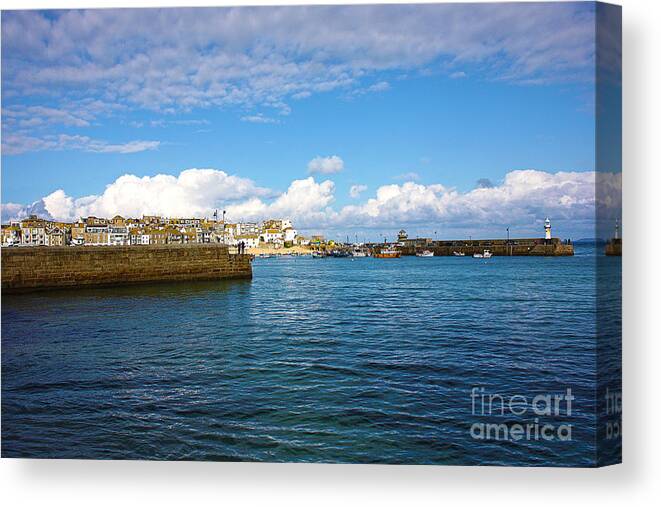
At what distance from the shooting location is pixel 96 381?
255 inches

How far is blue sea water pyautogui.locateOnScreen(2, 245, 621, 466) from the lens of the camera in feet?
15.4

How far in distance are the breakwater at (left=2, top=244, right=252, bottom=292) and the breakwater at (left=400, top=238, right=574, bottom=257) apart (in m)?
44.4

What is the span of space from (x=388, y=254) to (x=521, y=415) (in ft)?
179

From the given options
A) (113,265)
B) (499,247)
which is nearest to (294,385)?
(113,265)

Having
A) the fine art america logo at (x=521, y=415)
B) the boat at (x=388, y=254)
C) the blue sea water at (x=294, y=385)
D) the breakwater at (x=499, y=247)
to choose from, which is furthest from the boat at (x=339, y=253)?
the fine art america logo at (x=521, y=415)

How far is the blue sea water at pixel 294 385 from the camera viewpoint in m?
4.70

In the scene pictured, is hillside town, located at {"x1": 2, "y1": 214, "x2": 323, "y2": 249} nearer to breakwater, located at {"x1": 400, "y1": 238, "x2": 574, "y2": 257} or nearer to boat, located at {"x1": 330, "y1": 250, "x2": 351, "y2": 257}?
breakwater, located at {"x1": 400, "y1": 238, "x2": 574, "y2": 257}

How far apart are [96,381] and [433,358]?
4533 mm

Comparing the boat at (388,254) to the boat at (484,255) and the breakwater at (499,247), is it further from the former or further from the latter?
the boat at (484,255)

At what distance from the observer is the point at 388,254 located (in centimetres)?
5950

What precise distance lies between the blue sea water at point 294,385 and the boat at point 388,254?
155 feet

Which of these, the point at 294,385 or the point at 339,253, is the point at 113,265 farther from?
the point at 339,253

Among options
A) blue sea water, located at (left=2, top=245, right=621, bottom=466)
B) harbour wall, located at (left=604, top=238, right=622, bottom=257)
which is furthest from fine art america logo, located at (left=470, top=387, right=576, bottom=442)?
harbour wall, located at (left=604, top=238, right=622, bottom=257)

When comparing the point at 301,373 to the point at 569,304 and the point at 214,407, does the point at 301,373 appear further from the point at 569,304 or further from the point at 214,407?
the point at 569,304
